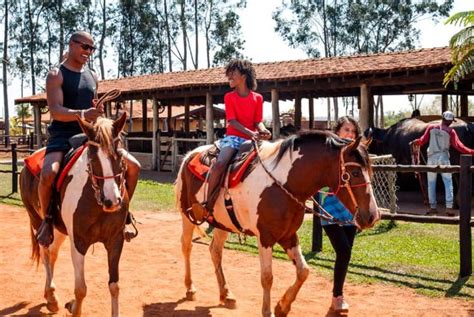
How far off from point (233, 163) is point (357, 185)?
133 centimetres

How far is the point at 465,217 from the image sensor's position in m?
6.66

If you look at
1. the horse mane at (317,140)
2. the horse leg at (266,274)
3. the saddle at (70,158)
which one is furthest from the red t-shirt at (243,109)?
the saddle at (70,158)

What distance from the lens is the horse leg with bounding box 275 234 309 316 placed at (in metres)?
5.00

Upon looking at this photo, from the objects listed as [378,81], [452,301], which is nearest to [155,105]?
[378,81]

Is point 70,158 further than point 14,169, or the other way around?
point 14,169

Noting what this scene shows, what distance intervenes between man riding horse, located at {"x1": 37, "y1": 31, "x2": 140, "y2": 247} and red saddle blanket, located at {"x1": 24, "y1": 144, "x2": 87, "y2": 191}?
6cm

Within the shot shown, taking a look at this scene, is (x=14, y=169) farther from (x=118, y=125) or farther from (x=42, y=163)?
(x=118, y=125)

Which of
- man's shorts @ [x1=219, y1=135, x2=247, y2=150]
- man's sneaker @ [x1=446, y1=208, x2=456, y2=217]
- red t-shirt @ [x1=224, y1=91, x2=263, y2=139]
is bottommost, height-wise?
man's sneaker @ [x1=446, y1=208, x2=456, y2=217]

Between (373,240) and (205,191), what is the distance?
4282 millimetres

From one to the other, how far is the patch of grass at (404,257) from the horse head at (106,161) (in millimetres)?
3551

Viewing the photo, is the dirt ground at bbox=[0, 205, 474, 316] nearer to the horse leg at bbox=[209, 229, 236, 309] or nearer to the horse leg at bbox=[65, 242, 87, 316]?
the horse leg at bbox=[209, 229, 236, 309]

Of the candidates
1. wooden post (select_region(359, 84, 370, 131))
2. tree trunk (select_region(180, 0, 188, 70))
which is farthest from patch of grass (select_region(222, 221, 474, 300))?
tree trunk (select_region(180, 0, 188, 70))

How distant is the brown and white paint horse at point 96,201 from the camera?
437 centimetres

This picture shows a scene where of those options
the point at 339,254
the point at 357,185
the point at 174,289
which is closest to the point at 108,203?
the point at 357,185
